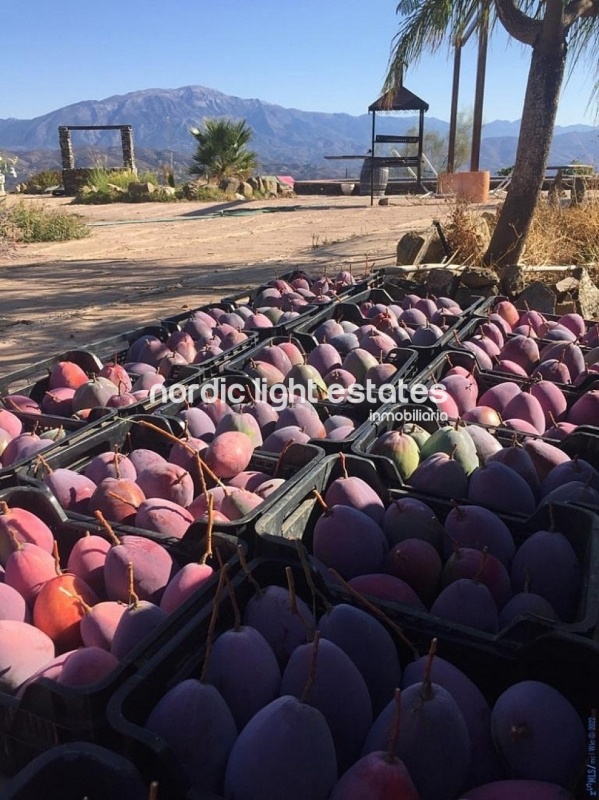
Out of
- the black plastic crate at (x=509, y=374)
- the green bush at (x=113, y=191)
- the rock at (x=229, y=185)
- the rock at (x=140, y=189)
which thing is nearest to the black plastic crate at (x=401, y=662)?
the black plastic crate at (x=509, y=374)

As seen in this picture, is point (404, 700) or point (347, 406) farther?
point (347, 406)

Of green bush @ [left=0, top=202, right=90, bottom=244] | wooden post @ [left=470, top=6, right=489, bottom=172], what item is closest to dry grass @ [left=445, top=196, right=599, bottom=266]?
green bush @ [left=0, top=202, right=90, bottom=244]

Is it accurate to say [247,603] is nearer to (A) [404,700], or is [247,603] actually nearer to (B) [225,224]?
(A) [404,700]

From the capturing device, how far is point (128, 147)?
1011 inches

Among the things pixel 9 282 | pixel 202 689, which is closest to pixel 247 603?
pixel 202 689

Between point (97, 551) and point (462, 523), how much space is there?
2.76 feet

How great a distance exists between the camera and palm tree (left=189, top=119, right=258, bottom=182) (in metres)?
23.6

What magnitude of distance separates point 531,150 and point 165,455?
15.7 ft

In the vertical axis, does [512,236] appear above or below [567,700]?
above

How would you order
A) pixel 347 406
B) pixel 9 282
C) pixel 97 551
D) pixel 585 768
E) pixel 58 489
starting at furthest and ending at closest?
pixel 9 282, pixel 347 406, pixel 58 489, pixel 97 551, pixel 585 768

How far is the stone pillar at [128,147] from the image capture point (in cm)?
2505

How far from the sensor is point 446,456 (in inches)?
75.0

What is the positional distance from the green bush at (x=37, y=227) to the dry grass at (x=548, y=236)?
7.28 m

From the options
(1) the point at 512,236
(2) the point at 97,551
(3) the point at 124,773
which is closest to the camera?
(3) the point at 124,773
